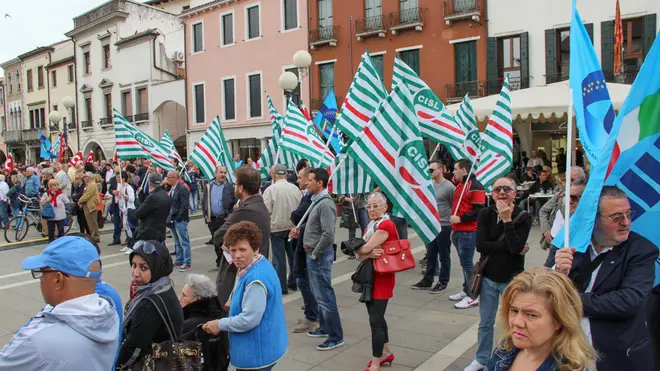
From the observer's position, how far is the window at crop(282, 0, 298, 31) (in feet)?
82.0

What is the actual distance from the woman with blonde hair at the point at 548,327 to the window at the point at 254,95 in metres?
25.2

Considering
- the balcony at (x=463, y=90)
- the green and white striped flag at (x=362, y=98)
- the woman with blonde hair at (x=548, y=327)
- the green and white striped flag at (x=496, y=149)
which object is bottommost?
the woman with blonde hair at (x=548, y=327)

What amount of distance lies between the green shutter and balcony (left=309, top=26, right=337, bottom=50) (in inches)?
284

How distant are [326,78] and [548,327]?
917 inches

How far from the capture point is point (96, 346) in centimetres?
220

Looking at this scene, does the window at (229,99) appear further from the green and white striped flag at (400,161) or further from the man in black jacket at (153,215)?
the green and white striped flag at (400,161)

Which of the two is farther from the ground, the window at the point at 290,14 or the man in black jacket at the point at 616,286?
the window at the point at 290,14

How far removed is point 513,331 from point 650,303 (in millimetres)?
1807

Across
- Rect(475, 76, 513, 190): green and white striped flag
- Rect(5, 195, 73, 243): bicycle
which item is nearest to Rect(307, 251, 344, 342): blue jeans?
Rect(475, 76, 513, 190): green and white striped flag

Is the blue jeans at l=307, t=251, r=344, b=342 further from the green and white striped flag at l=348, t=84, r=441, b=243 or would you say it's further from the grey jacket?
the green and white striped flag at l=348, t=84, r=441, b=243

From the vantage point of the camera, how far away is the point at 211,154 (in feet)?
32.0

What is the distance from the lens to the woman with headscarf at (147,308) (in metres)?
3.09

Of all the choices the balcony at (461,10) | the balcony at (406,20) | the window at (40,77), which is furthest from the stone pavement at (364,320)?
the window at (40,77)

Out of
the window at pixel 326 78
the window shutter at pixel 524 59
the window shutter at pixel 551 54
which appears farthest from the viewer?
the window at pixel 326 78
